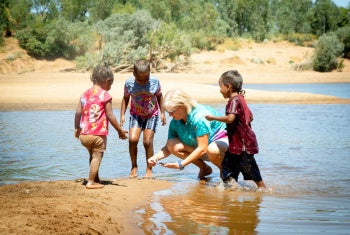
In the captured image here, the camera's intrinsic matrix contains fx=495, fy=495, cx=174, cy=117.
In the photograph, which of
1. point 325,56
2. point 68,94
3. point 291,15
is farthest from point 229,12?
point 68,94

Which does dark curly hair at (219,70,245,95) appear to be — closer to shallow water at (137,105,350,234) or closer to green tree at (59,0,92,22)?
shallow water at (137,105,350,234)

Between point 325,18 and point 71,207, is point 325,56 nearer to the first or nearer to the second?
point 325,18

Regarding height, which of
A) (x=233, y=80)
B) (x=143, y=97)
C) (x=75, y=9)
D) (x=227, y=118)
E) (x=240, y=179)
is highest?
(x=75, y=9)

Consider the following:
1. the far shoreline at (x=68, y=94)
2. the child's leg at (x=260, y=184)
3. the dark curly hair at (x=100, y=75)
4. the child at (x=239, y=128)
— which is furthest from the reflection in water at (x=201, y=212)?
the far shoreline at (x=68, y=94)

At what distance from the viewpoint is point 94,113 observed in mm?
5457

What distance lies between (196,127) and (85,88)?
1546cm

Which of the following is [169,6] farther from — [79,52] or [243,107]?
[243,107]

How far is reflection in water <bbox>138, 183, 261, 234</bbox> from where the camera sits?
4.21 meters

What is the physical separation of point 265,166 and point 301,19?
166 feet

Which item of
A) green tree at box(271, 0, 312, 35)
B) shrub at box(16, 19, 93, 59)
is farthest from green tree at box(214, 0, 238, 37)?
shrub at box(16, 19, 93, 59)

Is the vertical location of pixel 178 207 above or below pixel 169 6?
below

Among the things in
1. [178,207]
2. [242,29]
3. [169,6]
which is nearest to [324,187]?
[178,207]

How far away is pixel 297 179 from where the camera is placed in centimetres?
655

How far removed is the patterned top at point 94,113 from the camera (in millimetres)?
5457
